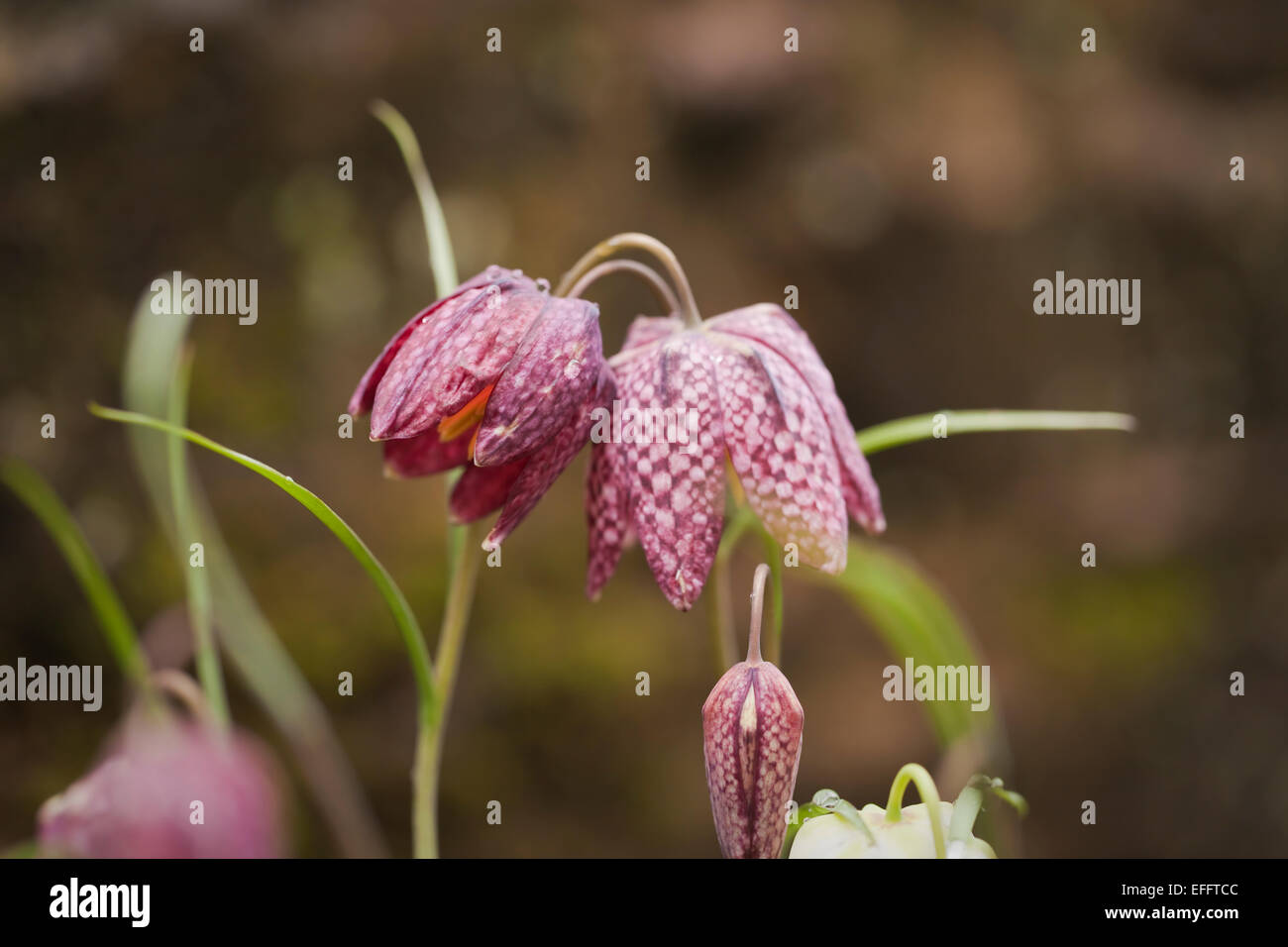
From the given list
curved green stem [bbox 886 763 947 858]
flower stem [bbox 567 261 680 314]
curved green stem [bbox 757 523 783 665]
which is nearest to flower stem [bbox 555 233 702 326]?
flower stem [bbox 567 261 680 314]

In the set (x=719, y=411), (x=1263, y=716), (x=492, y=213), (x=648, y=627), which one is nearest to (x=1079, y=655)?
(x=1263, y=716)

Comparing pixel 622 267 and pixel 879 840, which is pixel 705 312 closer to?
pixel 622 267

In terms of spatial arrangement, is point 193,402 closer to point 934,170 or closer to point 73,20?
point 73,20

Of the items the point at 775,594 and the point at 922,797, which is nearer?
the point at 922,797

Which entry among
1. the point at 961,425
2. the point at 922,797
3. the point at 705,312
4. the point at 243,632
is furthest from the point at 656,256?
the point at 705,312

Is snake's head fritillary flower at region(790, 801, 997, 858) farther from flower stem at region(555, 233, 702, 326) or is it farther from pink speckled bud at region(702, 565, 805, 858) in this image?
flower stem at region(555, 233, 702, 326)
